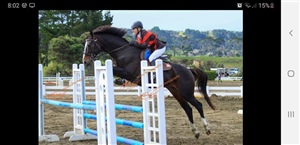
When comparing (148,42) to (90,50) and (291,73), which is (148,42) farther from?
(291,73)

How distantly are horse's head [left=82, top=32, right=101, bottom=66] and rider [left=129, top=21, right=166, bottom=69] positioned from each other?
454 millimetres

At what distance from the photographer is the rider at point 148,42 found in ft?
18.4

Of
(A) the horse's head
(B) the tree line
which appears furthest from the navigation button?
(B) the tree line

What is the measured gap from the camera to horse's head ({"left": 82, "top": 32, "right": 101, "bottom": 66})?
5.75 m

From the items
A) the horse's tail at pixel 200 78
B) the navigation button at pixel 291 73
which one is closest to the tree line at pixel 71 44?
the horse's tail at pixel 200 78

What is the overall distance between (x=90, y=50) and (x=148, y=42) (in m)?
0.76

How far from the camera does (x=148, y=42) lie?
5758mm

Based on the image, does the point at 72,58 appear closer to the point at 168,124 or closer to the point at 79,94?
the point at 168,124

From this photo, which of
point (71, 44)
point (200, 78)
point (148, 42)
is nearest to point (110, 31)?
point (148, 42)

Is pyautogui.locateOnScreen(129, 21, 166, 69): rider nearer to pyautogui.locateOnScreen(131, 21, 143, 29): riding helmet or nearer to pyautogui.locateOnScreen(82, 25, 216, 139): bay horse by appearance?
pyautogui.locateOnScreen(131, 21, 143, 29): riding helmet

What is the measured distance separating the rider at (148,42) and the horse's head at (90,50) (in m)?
0.45

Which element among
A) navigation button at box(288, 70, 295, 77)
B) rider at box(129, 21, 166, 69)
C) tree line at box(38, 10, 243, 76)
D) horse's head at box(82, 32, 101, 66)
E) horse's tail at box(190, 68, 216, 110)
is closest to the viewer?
navigation button at box(288, 70, 295, 77)

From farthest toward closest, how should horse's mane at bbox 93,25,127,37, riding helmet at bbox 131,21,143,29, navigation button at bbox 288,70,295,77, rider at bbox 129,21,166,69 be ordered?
horse's mane at bbox 93,25,127,37
rider at bbox 129,21,166,69
riding helmet at bbox 131,21,143,29
navigation button at bbox 288,70,295,77

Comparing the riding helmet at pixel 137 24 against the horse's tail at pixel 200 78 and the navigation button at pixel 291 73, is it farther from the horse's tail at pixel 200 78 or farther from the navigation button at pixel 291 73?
Answer: the navigation button at pixel 291 73
